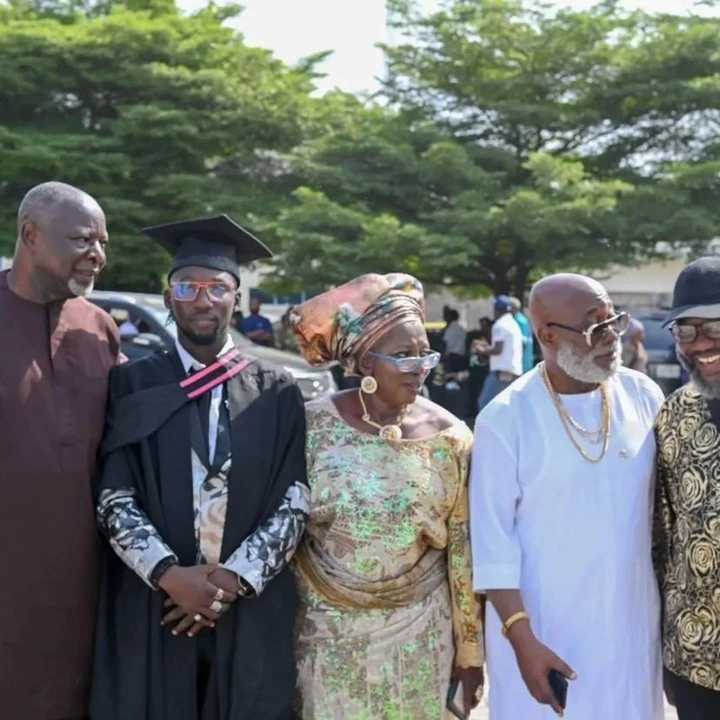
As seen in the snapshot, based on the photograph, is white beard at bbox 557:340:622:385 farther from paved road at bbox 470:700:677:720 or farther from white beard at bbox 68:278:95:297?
paved road at bbox 470:700:677:720

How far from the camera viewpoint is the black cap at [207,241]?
3.64 metres

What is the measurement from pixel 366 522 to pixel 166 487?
619mm

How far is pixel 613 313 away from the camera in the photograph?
3447 mm

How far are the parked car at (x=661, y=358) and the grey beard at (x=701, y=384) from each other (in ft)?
40.0

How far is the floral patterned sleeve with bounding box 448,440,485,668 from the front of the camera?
11.7ft

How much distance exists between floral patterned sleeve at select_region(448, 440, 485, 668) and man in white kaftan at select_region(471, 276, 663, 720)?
10 cm

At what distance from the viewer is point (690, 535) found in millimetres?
3326

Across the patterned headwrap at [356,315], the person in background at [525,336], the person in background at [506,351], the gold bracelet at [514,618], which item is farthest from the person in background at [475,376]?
the gold bracelet at [514,618]

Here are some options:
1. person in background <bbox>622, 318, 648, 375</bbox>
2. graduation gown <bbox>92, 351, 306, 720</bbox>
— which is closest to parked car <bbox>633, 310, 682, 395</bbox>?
person in background <bbox>622, 318, 648, 375</bbox>

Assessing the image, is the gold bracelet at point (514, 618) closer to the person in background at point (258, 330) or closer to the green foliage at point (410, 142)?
the person in background at point (258, 330)

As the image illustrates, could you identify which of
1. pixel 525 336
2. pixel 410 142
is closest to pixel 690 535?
pixel 525 336

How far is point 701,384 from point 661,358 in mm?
13545

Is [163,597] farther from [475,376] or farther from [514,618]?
[475,376]

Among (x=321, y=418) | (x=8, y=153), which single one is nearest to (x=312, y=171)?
(x=8, y=153)
